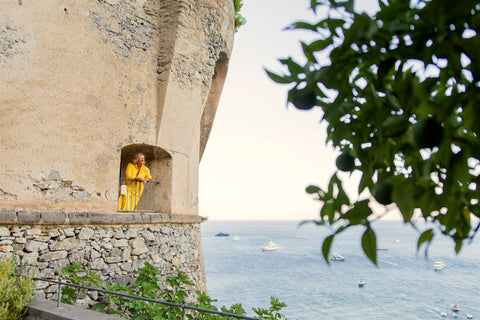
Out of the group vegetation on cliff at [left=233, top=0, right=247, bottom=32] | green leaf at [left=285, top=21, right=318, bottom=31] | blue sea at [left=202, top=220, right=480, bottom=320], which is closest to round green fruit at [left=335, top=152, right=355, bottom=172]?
green leaf at [left=285, top=21, right=318, bottom=31]

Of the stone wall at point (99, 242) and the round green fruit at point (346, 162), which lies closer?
the round green fruit at point (346, 162)

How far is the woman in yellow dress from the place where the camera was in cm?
673

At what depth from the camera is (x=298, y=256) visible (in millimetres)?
48875

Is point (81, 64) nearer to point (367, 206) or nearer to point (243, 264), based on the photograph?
point (367, 206)

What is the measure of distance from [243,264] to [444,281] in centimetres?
1948

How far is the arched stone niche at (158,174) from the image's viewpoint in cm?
715

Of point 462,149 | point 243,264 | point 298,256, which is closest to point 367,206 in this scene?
point 462,149

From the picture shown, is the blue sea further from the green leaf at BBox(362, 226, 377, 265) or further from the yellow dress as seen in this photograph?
the green leaf at BBox(362, 226, 377, 265)

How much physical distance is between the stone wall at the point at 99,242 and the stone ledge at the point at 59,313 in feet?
3.15

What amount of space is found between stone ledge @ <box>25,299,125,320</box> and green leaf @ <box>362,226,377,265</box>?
335 centimetres

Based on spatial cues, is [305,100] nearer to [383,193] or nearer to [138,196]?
[383,193]

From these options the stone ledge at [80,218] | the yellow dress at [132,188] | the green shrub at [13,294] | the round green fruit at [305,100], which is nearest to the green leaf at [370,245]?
the round green fruit at [305,100]

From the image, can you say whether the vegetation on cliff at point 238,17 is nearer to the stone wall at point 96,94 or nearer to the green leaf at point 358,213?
the stone wall at point 96,94

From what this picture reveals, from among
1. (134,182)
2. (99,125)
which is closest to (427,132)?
(99,125)
